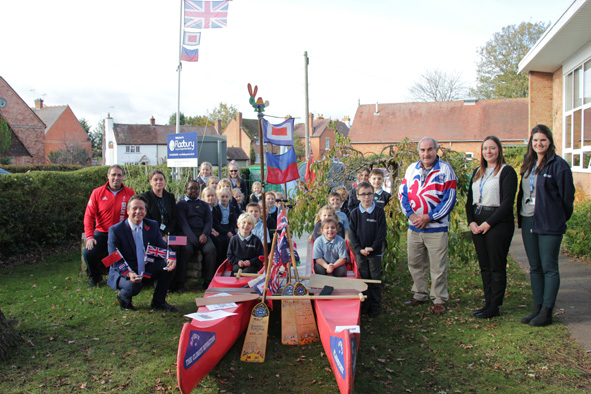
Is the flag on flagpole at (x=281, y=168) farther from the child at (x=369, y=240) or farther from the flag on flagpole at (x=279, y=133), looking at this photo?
the child at (x=369, y=240)

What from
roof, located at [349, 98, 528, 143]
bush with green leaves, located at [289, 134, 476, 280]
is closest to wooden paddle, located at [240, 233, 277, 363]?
bush with green leaves, located at [289, 134, 476, 280]

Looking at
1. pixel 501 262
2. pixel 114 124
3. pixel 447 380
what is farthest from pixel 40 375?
pixel 114 124

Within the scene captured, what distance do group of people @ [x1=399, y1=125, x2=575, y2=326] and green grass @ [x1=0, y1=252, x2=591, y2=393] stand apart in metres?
0.38

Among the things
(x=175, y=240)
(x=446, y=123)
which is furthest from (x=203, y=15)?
(x=446, y=123)

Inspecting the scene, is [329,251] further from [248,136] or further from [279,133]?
[248,136]

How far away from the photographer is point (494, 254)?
5051mm

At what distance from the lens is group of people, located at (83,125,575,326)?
4668mm

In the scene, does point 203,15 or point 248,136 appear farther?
point 248,136

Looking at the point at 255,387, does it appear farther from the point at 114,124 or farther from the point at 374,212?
the point at 114,124

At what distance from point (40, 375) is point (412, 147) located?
588cm

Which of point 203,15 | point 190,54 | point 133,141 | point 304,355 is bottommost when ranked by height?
point 304,355

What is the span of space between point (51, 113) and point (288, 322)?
60025 millimetres

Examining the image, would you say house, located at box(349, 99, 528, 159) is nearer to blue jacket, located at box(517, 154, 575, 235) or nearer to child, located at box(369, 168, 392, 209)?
child, located at box(369, 168, 392, 209)

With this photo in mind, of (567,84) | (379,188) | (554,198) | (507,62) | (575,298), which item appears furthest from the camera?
(507,62)
